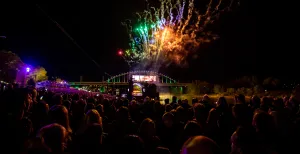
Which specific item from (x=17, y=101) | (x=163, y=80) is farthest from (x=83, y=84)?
(x=17, y=101)

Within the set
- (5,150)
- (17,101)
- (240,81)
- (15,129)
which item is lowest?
(5,150)

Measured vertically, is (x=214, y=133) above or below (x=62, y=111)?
below

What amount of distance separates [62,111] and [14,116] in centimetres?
138

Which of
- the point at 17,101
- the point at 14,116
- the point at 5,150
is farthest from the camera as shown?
the point at 17,101

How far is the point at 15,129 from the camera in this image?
4410 millimetres

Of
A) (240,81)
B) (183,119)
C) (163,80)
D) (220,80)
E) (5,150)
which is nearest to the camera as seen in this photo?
(5,150)

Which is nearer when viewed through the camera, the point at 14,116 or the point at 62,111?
the point at 62,111

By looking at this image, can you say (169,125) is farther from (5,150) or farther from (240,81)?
(240,81)

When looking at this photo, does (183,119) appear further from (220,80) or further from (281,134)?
(220,80)

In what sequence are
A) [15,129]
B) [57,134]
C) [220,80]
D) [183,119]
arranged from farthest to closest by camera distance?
1. [220,80]
2. [183,119]
3. [15,129]
4. [57,134]

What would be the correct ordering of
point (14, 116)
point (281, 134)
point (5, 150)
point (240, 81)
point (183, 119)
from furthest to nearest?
point (240, 81), point (183, 119), point (14, 116), point (281, 134), point (5, 150)

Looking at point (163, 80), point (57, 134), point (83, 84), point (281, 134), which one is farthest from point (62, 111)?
point (163, 80)

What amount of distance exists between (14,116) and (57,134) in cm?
280

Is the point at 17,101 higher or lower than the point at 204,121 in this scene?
higher
